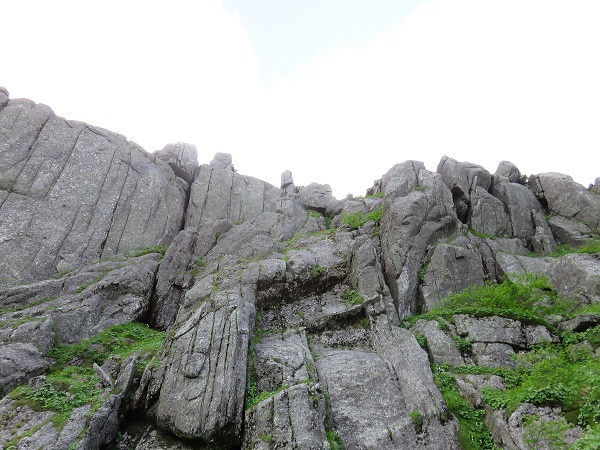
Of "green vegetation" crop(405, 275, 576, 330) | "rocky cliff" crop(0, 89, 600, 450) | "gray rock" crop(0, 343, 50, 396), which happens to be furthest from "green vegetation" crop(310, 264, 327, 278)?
"gray rock" crop(0, 343, 50, 396)

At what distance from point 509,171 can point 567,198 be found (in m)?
7.03

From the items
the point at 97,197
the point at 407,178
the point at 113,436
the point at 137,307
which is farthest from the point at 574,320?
the point at 97,197

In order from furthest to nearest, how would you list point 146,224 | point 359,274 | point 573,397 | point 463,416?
1. point 146,224
2. point 359,274
3. point 463,416
4. point 573,397

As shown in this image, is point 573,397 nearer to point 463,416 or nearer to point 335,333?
point 463,416

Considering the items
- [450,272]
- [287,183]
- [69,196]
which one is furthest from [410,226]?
[69,196]

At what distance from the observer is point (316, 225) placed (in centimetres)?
3872

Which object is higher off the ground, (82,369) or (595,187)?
(595,187)

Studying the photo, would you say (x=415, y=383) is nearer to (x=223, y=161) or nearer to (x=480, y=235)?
(x=480, y=235)

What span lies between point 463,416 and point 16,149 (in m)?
42.5

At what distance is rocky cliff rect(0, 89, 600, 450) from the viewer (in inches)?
544

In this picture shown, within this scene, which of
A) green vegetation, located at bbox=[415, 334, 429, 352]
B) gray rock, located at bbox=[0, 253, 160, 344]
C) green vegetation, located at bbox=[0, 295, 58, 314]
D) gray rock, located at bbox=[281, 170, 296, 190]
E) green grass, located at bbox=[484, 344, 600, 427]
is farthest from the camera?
gray rock, located at bbox=[281, 170, 296, 190]

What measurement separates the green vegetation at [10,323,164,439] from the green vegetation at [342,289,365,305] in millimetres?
11341

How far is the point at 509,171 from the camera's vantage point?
41.4 m

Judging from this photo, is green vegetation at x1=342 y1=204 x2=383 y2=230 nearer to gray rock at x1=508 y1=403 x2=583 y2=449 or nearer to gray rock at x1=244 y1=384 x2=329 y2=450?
gray rock at x1=244 y1=384 x2=329 y2=450
